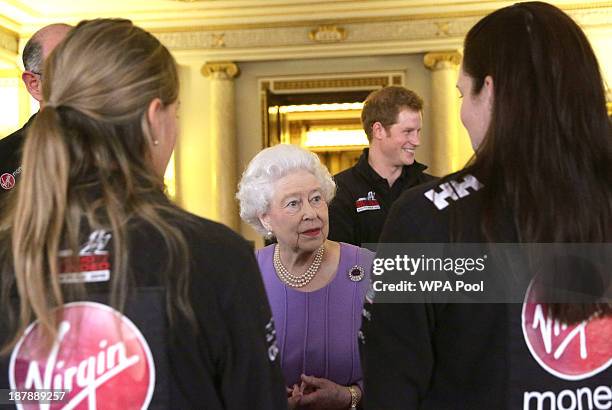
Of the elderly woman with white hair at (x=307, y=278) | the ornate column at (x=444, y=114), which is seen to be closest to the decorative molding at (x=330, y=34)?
the ornate column at (x=444, y=114)

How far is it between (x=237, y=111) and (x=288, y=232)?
316 inches

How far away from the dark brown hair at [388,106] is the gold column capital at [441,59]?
6.08 m

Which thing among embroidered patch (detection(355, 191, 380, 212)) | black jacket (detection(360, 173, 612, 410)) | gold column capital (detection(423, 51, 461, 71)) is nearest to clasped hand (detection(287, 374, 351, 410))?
black jacket (detection(360, 173, 612, 410))

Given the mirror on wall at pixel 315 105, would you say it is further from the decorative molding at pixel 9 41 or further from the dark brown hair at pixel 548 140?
the dark brown hair at pixel 548 140

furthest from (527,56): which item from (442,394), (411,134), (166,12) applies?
(166,12)

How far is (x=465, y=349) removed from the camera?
1.40m

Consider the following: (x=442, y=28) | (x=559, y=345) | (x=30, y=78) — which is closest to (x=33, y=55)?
(x=30, y=78)

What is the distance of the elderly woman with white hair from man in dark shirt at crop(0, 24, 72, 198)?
0.75 metres

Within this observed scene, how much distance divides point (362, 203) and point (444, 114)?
250 inches

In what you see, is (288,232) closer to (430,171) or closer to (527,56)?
(527,56)

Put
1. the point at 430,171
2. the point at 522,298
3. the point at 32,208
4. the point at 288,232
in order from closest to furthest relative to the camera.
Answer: the point at 32,208 < the point at 522,298 < the point at 288,232 < the point at 430,171

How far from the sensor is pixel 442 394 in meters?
1.43

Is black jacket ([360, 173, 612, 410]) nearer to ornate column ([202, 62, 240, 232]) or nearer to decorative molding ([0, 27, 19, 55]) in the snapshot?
ornate column ([202, 62, 240, 232])

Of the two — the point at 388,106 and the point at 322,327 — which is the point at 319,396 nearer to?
the point at 322,327
